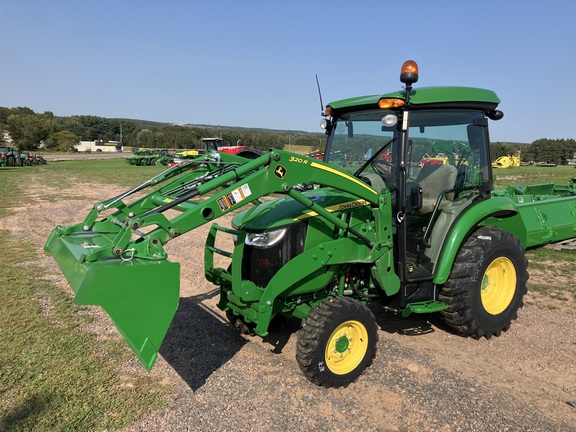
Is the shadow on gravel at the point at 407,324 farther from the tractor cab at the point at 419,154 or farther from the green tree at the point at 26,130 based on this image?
the green tree at the point at 26,130

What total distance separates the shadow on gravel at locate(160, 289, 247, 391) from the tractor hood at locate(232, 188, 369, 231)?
1249 millimetres

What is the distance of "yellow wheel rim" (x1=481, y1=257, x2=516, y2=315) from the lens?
4.96m

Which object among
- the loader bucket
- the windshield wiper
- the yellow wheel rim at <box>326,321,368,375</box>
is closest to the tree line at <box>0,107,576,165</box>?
the windshield wiper

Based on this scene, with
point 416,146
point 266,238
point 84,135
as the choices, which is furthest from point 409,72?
point 84,135

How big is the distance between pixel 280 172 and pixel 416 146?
1.56 m

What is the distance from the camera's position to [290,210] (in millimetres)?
4176

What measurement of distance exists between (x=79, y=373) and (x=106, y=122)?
108 meters

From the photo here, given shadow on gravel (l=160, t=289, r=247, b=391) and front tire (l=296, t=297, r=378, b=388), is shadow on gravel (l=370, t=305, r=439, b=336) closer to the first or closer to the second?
front tire (l=296, t=297, r=378, b=388)

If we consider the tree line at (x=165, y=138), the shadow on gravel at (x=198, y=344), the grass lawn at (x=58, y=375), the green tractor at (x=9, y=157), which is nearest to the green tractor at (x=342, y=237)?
the shadow on gravel at (x=198, y=344)

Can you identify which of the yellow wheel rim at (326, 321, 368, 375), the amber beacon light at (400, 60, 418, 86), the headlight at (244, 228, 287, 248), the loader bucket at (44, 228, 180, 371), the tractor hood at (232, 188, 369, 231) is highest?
the amber beacon light at (400, 60, 418, 86)

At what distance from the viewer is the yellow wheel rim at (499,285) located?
4957 millimetres

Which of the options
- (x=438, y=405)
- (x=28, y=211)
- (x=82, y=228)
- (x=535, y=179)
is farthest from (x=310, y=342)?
(x=535, y=179)

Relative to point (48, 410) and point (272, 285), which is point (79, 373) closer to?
point (48, 410)

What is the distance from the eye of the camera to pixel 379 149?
14.3ft
